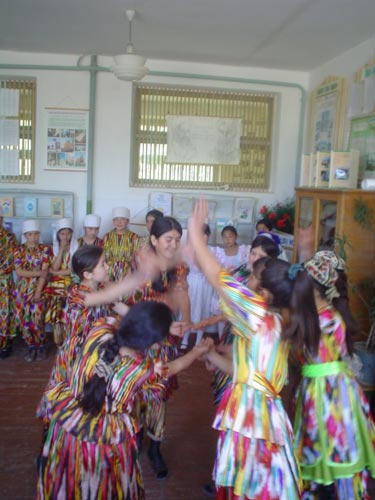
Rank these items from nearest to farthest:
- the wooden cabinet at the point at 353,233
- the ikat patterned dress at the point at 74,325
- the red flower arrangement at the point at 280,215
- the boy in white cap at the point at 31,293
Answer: the ikat patterned dress at the point at 74,325 → the wooden cabinet at the point at 353,233 → the boy in white cap at the point at 31,293 → the red flower arrangement at the point at 280,215

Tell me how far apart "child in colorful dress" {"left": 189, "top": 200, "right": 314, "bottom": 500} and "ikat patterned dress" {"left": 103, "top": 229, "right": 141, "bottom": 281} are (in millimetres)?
2984

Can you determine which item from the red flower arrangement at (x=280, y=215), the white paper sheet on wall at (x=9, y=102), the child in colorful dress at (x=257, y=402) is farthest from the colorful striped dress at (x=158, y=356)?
the white paper sheet on wall at (x=9, y=102)

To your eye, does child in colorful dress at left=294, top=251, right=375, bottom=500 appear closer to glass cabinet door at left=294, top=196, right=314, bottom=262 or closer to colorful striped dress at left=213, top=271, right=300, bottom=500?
colorful striped dress at left=213, top=271, right=300, bottom=500

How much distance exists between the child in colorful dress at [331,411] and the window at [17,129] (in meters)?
4.07

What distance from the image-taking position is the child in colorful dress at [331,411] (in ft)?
6.20

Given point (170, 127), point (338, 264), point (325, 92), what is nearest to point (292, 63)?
point (325, 92)

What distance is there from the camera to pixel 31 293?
4.35 meters

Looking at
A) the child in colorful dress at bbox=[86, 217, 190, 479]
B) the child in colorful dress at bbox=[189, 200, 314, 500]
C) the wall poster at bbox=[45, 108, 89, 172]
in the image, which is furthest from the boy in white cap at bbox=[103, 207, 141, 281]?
the child in colorful dress at bbox=[189, 200, 314, 500]

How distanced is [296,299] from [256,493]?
67 centimetres

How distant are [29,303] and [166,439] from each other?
78.7 inches

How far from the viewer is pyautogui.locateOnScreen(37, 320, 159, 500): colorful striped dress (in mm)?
1637

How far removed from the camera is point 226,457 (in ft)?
5.49

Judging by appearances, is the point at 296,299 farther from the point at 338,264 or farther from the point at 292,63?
the point at 292,63

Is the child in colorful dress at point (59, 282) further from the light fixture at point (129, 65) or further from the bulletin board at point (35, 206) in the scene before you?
the light fixture at point (129, 65)
